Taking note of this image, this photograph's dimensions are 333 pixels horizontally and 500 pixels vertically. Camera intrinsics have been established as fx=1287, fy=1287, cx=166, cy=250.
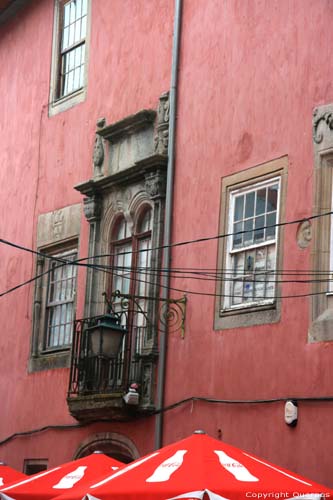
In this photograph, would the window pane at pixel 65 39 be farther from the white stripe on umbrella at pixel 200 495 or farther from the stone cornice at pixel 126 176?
the white stripe on umbrella at pixel 200 495

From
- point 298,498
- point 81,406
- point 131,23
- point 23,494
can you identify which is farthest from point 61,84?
point 298,498

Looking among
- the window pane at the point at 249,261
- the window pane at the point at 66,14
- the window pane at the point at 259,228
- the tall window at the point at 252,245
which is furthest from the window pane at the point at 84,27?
the window pane at the point at 249,261

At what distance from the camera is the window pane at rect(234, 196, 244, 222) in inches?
589

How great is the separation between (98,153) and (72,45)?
2.46 m

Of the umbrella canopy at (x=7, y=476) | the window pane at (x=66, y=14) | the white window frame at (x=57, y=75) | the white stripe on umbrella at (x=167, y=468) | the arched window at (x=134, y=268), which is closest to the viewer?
the white stripe on umbrella at (x=167, y=468)

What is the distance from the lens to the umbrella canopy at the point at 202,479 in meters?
10.1

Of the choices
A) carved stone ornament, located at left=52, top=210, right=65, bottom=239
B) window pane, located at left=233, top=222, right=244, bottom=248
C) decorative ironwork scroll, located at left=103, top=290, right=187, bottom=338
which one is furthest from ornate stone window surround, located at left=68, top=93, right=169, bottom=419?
window pane, located at left=233, top=222, right=244, bottom=248

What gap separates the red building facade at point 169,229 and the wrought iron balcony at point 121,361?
3 cm

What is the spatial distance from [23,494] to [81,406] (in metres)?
3.87

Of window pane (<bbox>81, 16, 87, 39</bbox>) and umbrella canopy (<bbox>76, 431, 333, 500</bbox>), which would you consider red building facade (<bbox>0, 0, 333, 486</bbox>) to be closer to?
window pane (<bbox>81, 16, 87, 39</bbox>)

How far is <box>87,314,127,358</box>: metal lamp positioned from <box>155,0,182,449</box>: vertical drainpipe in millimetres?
559

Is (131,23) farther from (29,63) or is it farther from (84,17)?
(29,63)

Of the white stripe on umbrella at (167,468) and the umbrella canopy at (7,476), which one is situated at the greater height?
the white stripe on umbrella at (167,468)

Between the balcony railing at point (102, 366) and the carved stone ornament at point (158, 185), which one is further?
the carved stone ornament at point (158, 185)
